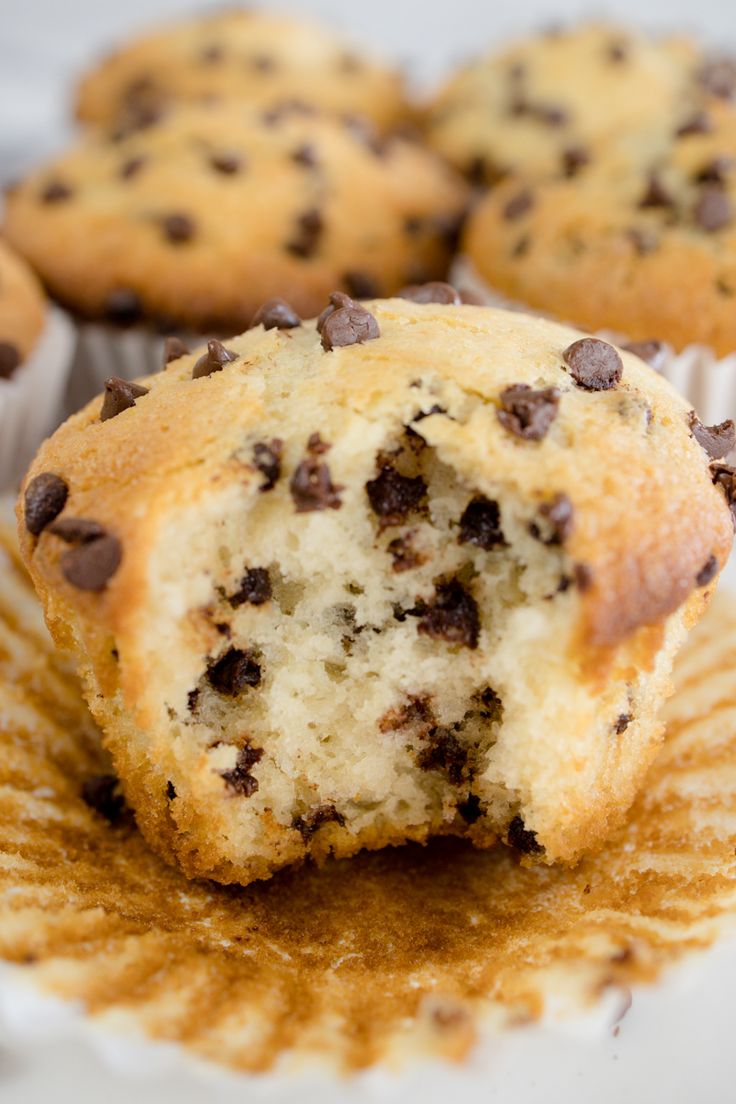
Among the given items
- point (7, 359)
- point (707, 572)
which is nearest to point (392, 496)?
point (707, 572)

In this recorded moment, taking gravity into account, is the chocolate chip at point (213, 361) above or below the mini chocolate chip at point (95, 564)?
above

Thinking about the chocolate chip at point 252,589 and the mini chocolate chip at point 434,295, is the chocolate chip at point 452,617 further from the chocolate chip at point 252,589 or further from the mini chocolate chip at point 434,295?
the mini chocolate chip at point 434,295

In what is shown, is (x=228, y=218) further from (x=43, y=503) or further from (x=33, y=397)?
(x=43, y=503)

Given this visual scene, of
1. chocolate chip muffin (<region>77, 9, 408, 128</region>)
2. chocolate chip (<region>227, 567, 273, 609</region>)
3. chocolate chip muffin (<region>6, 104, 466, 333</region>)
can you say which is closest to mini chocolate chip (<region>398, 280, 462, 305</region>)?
chocolate chip (<region>227, 567, 273, 609</region>)

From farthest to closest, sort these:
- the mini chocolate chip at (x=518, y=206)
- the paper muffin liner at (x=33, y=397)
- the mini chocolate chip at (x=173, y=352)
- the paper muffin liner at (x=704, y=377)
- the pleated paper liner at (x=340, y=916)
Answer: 1. the mini chocolate chip at (x=518, y=206)
2. the paper muffin liner at (x=33, y=397)
3. the paper muffin liner at (x=704, y=377)
4. the mini chocolate chip at (x=173, y=352)
5. the pleated paper liner at (x=340, y=916)

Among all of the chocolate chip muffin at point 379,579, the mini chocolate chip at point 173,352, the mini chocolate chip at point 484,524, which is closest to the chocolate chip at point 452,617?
the chocolate chip muffin at point 379,579

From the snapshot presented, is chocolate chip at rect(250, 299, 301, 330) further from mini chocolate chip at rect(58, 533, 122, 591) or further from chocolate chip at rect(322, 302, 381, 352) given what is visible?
mini chocolate chip at rect(58, 533, 122, 591)
